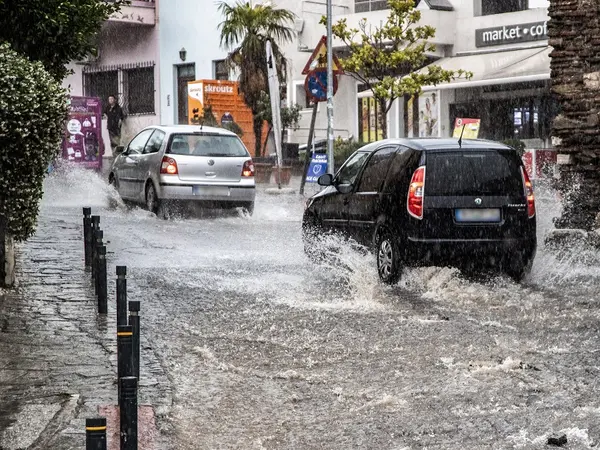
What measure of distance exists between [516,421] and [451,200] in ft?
19.0

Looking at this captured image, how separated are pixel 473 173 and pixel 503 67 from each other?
74.2ft

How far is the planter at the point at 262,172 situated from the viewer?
34062 millimetres

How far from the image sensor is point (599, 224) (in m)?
16.1

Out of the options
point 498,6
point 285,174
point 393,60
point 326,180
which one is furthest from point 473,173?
point 498,6

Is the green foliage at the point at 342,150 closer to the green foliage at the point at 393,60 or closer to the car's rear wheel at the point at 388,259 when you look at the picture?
the green foliage at the point at 393,60

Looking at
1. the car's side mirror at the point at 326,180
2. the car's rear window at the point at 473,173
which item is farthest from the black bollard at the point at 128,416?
the car's side mirror at the point at 326,180

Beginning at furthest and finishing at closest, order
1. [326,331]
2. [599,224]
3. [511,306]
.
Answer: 1. [599,224]
2. [511,306]
3. [326,331]

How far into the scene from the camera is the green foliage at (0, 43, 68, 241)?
34.1 feet

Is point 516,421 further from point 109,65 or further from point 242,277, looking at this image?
point 109,65

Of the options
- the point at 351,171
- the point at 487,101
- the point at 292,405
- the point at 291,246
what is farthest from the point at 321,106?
the point at 292,405

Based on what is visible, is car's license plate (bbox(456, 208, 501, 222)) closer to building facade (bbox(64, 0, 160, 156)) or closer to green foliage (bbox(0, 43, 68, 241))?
green foliage (bbox(0, 43, 68, 241))

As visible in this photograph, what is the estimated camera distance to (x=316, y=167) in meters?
27.7

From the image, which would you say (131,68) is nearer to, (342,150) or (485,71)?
(342,150)

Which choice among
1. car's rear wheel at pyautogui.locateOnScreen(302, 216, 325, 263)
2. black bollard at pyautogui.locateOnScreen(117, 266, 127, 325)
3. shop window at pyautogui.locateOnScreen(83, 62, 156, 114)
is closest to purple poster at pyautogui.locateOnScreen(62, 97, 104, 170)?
shop window at pyautogui.locateOnScreen(83, 62, 156, 114)
